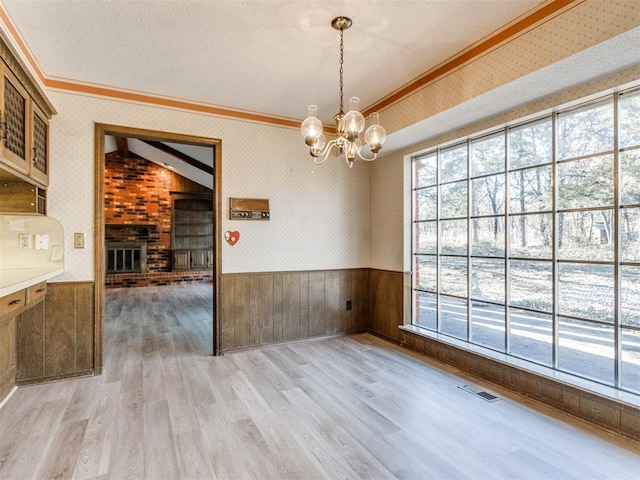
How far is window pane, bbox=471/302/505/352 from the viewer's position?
3191 millimetres

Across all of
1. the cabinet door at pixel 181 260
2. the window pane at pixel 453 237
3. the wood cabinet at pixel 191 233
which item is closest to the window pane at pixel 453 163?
the window pane at pixel 453 237

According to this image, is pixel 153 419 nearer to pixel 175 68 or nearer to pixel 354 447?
pixel 354 447

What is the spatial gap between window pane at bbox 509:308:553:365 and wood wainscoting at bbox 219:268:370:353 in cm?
204

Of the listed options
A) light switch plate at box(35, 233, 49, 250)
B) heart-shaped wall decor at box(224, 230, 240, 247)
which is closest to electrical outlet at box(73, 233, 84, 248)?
light switch plate at box(35, 233, 49, 250)

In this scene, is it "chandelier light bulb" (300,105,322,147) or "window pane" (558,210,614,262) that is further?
"window pane" (558,210,614,262)

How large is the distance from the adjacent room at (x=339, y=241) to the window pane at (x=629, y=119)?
0.5 inches

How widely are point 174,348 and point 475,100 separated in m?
4.06

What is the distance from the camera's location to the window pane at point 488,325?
10.5 feet

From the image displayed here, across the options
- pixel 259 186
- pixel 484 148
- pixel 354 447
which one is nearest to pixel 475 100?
pixel 484 148

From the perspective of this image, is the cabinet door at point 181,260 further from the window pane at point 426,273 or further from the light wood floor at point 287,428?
the window pane at point 426,273

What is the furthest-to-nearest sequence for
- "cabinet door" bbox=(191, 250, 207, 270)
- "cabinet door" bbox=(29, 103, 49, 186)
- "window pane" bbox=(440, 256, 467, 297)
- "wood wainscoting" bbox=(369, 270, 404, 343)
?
1. "cabinet door" bbox=(191, 250, 207, 270)
2. "wood wainscoting" bbox=(369, 270, 404, 343)
3. "window pane" bbox=(440, 256, 467, 297)
4. "cabinet door" bbox=(29, 103, 49, 186)

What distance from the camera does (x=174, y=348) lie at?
4055mm

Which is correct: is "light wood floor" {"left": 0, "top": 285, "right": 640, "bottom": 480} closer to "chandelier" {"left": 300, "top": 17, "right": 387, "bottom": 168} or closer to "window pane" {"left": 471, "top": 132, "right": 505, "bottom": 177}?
"chandelier" {"left": 300, "top": 17, "right": 387, "bottom": 168}

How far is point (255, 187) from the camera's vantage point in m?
4.09
